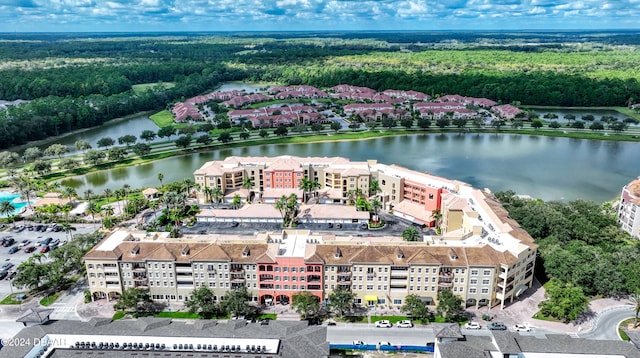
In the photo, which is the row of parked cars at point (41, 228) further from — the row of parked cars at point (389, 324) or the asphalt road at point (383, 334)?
the row of parked cars at point (389, 324)

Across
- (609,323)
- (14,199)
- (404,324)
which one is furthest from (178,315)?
(14,199)

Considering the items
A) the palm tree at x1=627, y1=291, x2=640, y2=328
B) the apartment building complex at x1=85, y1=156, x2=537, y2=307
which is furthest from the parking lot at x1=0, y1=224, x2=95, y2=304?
the palm tree at x1=627, y1=291, x2=640, y2=328

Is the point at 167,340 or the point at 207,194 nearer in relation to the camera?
the point at 167,340

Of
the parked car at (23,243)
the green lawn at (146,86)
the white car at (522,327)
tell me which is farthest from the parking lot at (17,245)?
the green lawn at (146,86)

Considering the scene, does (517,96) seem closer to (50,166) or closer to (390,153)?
(390,153)

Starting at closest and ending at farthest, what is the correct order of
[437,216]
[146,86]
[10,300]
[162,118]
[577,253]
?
[10,300], [577,253], [437,216], [162,118], [146,86]

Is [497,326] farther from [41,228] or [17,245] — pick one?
[41,228]
